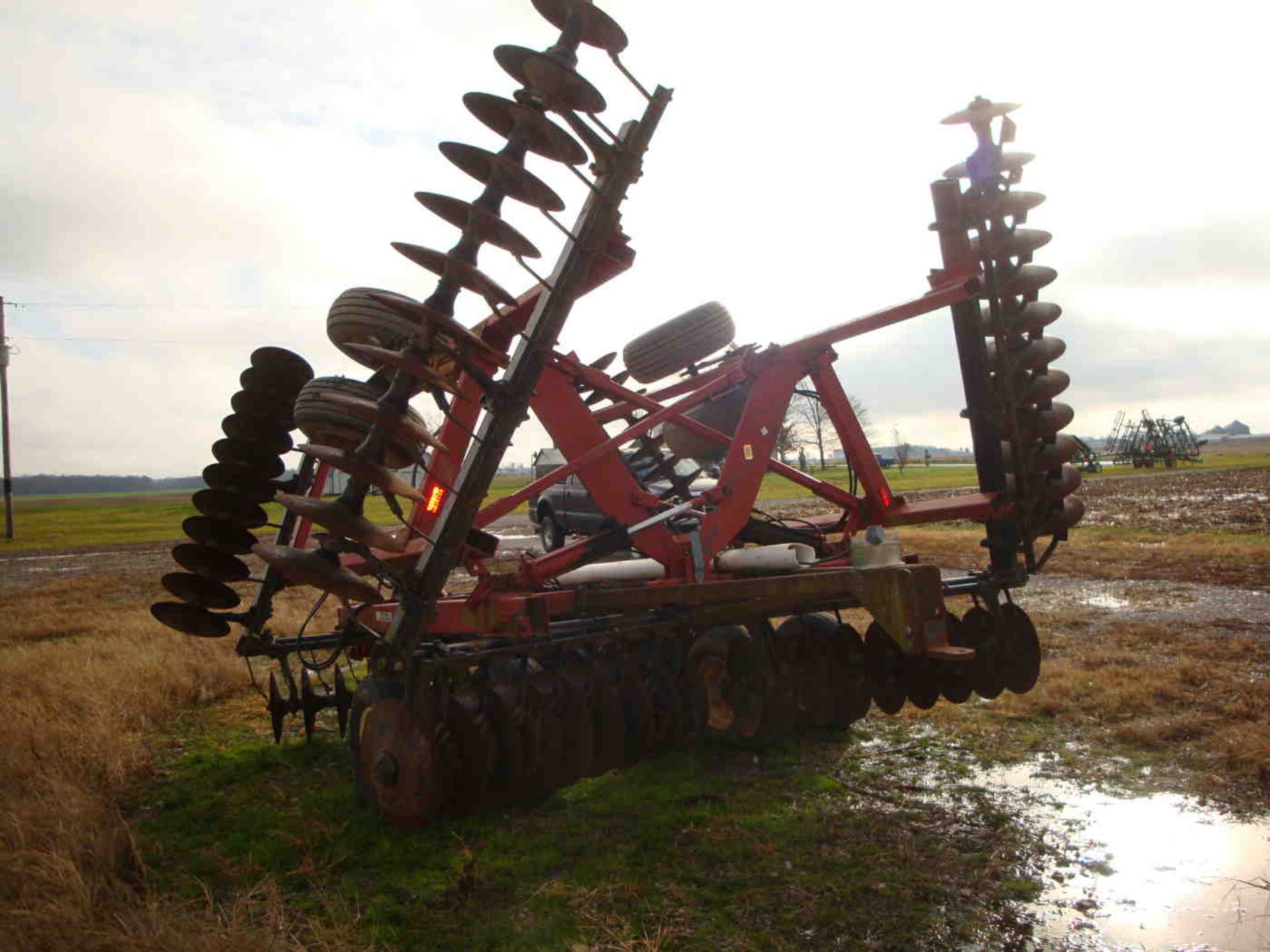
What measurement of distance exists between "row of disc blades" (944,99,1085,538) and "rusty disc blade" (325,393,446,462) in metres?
3.42

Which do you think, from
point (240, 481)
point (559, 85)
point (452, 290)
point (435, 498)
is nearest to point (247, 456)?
point (240, 481)

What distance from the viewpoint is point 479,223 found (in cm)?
431

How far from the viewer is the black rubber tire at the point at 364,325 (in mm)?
4586

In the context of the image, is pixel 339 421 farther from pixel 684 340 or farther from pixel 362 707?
pixel 684 340

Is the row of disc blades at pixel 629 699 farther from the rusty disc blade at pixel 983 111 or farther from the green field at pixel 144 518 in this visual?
the green field at pixel 144 518

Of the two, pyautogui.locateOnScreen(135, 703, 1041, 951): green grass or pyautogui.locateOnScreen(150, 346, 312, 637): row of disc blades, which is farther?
pyautogui.locateOnScreen(150, 346, 312, 637): row of disc blades

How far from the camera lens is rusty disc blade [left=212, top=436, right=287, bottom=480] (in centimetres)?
600

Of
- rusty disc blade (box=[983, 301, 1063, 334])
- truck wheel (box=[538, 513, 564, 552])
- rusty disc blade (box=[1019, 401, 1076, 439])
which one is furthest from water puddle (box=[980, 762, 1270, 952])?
truck wheel (box=[538, 513, 564, 552])

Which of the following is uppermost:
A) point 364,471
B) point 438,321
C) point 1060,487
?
point 438,321

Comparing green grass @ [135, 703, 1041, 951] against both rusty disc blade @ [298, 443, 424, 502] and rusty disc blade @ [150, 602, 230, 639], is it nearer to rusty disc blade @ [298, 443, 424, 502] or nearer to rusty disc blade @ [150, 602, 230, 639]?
rusty disc blade @ [150, 602, 230, 639]

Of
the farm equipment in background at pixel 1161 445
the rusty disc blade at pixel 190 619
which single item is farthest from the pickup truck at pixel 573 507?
the farm equipment in background at pixel 1161 445

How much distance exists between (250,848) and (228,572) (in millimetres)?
1951

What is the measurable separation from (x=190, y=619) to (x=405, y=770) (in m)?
2.26

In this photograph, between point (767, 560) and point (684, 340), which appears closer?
point (767, 560)
